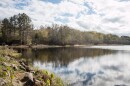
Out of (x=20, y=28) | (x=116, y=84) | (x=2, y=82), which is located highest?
(x=20, y=28)

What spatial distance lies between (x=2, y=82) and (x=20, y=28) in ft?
378

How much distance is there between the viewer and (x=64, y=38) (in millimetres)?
156750

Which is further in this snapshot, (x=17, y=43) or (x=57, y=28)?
(x=57, y=28)

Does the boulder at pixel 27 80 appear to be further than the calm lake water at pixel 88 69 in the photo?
No

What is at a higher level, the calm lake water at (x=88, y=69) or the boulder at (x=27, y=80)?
the boulder at (x=27, y=80)

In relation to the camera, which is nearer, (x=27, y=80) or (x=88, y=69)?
(x=27, y=80)

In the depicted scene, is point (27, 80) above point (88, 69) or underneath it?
above

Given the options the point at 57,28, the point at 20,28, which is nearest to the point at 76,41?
Result: the point at 57,28

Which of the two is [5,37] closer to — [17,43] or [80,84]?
[17,43]

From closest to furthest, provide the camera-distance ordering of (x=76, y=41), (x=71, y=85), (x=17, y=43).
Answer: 1. (x=71, y=85)
2. (x=17, y=43)
3. (x=76, y=41)

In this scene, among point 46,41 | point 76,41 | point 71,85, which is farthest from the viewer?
point 76,41

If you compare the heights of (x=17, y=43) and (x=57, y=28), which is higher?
(x=57, y=28)

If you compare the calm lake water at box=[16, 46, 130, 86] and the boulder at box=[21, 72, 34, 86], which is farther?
the calm lake water at box=[16, 46, 130, 86]

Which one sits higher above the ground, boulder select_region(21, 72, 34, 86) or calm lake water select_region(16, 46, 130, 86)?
boulder select_region(21, 72, 34, 86)
